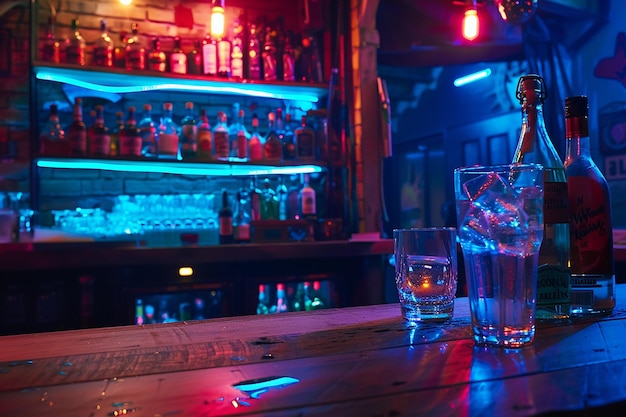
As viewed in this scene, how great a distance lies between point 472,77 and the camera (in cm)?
475

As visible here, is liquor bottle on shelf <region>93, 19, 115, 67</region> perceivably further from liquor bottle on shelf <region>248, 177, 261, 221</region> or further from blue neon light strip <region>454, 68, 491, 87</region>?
blue neon light strip <region>454, 68, 491, 87</region>

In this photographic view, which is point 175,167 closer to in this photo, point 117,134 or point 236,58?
point 117,134

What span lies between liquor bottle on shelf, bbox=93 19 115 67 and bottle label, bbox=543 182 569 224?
93.9 inches

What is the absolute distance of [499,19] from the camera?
3420mm

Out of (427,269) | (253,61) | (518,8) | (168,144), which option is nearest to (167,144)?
(168,144)

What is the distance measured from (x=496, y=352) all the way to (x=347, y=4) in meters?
2.95

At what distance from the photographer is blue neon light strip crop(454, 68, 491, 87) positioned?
4586 mm

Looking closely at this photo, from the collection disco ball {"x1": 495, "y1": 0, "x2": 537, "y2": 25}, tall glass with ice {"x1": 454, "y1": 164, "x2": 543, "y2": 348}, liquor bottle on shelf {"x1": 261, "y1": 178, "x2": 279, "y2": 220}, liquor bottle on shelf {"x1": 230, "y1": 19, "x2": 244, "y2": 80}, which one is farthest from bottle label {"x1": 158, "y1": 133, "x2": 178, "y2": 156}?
tall glass with ice {"x1": 454, "y1": 164, "x2": 543, "y2": 348}

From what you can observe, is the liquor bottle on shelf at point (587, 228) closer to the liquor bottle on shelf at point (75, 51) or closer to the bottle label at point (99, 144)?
the bottle label at point (99, 144)

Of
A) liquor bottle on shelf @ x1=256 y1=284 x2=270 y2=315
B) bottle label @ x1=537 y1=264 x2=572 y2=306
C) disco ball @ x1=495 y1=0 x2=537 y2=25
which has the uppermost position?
disco ball @ x1=495 y1=0 x2=537 y2=25

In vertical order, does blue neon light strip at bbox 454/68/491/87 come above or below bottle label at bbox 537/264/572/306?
above

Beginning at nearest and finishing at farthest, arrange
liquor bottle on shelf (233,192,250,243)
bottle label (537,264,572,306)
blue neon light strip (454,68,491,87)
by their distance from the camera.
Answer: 1. bottle label (537,264,572,306)
2. liquor bottle on shelf (233,192,250,243)
3. blue neon light strip (454,68,491,87)

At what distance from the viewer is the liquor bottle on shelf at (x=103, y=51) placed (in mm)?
2727

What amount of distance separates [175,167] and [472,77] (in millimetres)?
2912
